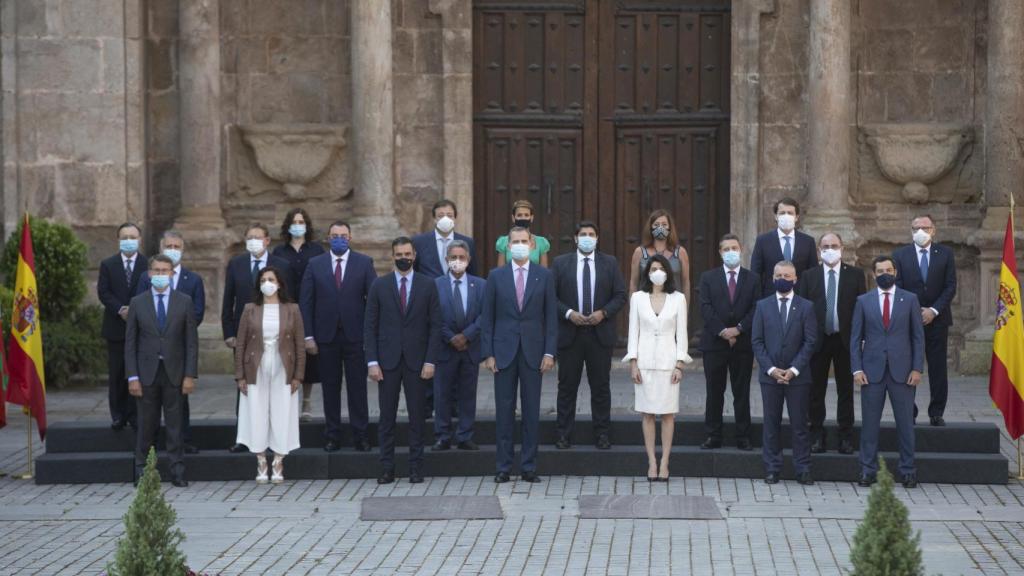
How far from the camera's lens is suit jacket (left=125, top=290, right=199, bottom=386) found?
52.0ft

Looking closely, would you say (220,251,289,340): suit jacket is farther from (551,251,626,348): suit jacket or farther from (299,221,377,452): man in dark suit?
(551,251,626,348): suit jacket

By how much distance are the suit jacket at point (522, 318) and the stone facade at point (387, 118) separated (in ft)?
20.3

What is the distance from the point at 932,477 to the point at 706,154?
763 cm

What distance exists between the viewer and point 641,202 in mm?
22984

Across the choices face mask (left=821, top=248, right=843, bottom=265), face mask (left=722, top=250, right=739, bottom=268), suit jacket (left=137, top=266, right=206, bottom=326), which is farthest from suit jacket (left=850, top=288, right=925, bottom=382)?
suit jacket (left=137, top=266, right=206, bottom=326)

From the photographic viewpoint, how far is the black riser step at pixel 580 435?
16344mm

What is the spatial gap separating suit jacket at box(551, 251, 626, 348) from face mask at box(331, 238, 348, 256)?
1734 millimetres

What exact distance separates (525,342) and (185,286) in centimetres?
296

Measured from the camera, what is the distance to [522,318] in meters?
16.0

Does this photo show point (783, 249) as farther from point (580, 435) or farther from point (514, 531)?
point (514, 531)

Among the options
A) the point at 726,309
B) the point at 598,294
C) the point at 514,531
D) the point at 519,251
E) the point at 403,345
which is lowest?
the point at 514,531

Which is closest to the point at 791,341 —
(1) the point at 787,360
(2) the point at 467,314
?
(1) the point at 787,360

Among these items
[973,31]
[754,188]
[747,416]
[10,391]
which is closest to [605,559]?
[747,416]

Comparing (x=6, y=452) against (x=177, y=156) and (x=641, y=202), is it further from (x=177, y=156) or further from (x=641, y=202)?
(x=641, y=202)
